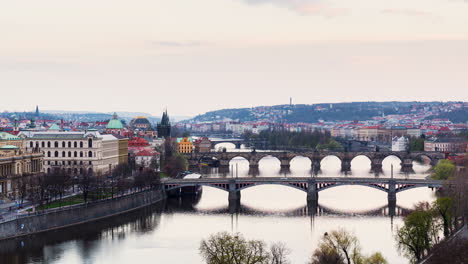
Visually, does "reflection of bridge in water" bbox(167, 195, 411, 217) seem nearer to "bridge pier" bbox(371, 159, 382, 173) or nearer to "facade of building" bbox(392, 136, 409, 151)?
"bridge pier" bbox(371, 159, 382, 173)

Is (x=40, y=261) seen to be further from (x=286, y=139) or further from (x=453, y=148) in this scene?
(x=286, y=139)

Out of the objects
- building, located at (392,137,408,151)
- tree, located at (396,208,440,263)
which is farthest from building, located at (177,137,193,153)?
tree, located at (396,208,440,263)

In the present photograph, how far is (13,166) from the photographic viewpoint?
1969 inches

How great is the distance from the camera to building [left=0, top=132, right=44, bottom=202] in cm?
4800

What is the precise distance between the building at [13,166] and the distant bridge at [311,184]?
27.2 feet

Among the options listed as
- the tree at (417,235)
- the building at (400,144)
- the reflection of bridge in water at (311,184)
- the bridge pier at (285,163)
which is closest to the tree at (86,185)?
the reflection of bridge in water at (311,184)

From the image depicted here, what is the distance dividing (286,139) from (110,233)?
8430 centimetres

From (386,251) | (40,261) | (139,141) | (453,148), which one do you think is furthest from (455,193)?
(453,148)

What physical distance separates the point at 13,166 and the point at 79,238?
35.3ft

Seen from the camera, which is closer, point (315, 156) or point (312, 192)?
point (312, 192)

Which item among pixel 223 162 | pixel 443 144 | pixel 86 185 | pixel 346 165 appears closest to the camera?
pixel 86 185

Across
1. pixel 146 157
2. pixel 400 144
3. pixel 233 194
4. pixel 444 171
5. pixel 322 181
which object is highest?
pixel 400 144

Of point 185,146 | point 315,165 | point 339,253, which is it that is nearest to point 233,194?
point 339,253

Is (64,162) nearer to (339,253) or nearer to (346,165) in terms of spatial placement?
(339,253)
